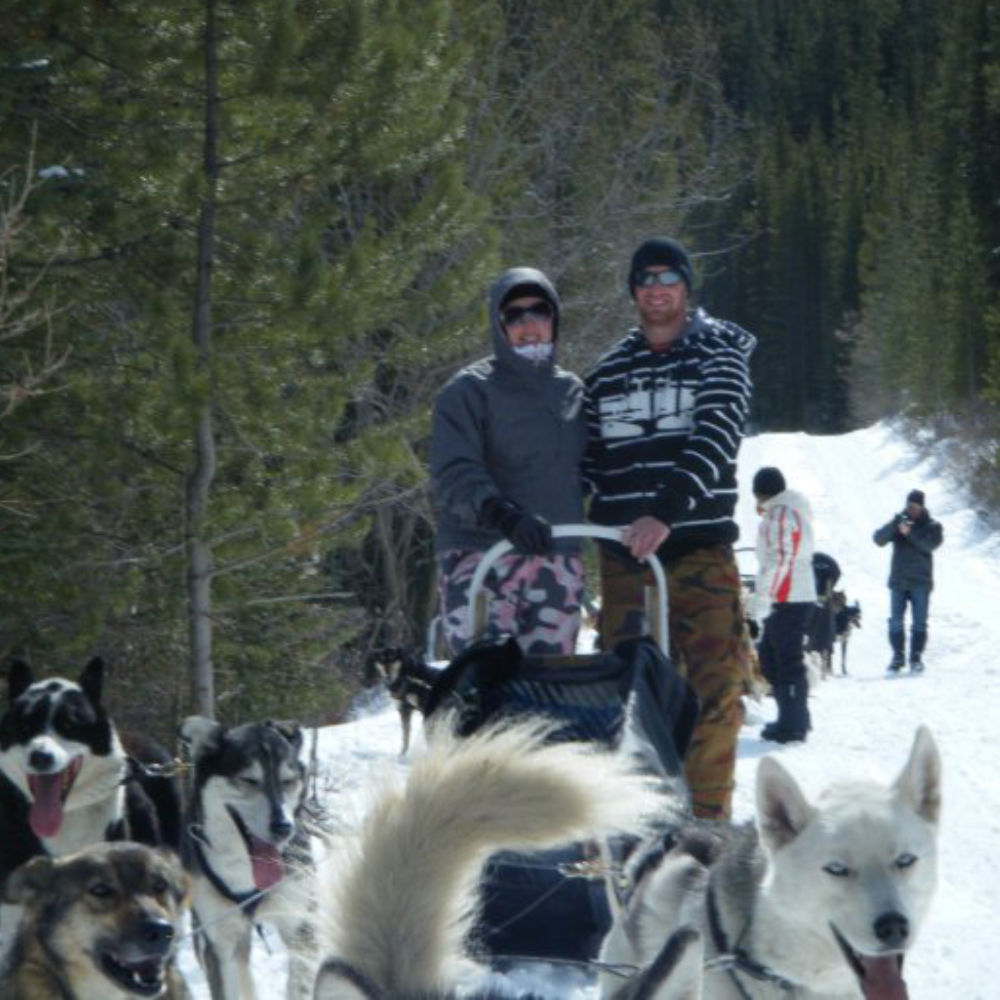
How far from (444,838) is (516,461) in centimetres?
260

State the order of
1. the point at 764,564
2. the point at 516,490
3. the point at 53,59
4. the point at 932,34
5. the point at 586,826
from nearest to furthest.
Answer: the point at 586,826 < the point at 516,490 < the point at 53,59 < the point at 764,564 < the point at 932,34

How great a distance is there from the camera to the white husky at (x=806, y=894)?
3.61 metres

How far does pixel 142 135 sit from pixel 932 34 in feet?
325

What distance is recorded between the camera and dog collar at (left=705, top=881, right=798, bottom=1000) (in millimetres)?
3766

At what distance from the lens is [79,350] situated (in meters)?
8.45

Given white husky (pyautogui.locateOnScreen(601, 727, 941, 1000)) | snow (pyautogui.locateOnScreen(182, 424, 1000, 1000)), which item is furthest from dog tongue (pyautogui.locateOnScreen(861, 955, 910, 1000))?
snow (pyautogui.locateOnScreen(182, 424, 1000, 1000))

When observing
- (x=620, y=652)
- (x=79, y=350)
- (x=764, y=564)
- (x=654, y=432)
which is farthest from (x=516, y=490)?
(x=764, y=564)

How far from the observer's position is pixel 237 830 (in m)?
5.61

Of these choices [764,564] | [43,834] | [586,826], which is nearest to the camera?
[586,826]

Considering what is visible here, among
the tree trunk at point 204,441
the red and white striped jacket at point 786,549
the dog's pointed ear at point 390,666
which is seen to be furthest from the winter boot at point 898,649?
the tree trunk at point 204,441

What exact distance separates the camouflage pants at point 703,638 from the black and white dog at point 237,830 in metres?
1.21

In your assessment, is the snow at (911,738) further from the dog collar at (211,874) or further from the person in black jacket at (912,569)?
the dog collar at (211,874)

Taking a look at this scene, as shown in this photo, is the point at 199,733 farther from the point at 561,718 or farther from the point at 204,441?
the point at 204,441

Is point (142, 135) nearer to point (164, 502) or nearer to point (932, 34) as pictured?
point (164, 502)
